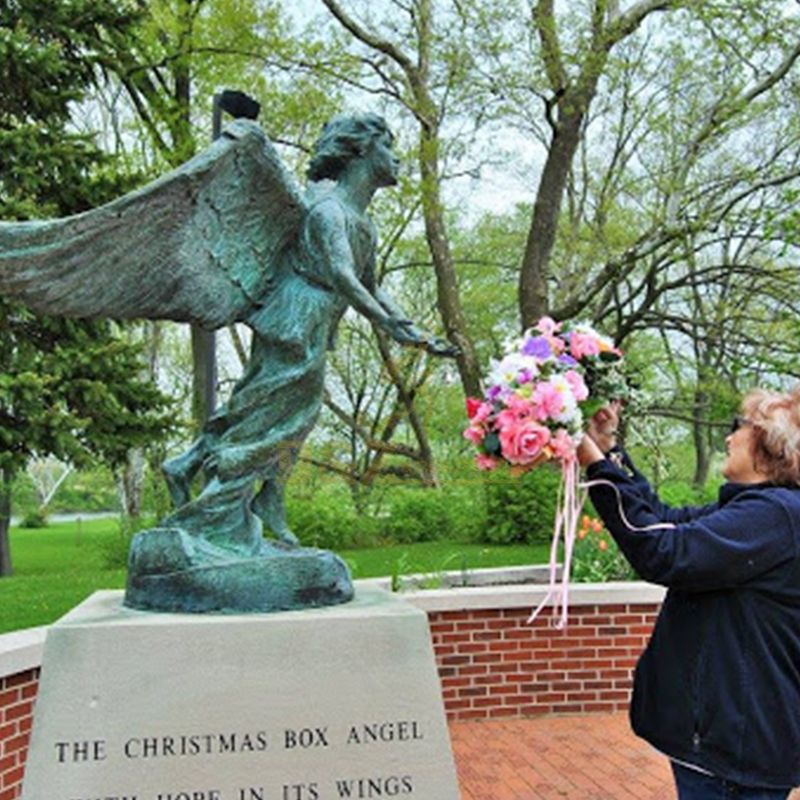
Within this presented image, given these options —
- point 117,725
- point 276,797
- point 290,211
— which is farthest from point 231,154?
point 276,797

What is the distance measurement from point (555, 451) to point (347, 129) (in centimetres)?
204

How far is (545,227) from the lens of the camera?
15977 millimetres

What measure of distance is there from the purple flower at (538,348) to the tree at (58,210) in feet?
28.7

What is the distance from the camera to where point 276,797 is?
3508 millimetres

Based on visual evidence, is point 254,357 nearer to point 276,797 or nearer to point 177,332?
point 276,797

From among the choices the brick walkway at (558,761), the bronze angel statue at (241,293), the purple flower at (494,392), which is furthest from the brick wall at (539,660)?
the purple flower at (494,392)

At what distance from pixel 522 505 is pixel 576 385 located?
9.71 m

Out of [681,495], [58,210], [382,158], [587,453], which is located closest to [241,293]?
[382,158]

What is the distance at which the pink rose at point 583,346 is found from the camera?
3.21m

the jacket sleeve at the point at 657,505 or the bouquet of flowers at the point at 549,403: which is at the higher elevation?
the bouquet of flowers at the point at 549,403

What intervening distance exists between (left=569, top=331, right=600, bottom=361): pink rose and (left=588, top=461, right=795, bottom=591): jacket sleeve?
0.54m

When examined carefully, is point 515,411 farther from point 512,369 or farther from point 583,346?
point 583,346

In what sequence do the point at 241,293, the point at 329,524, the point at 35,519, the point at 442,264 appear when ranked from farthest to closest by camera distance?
the point at 35,519 → the point at 442,264 → the point at 329,524 → the point at 241,293

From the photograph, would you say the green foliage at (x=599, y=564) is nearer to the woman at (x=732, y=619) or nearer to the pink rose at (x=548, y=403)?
the woman at (x=732, y=619)
